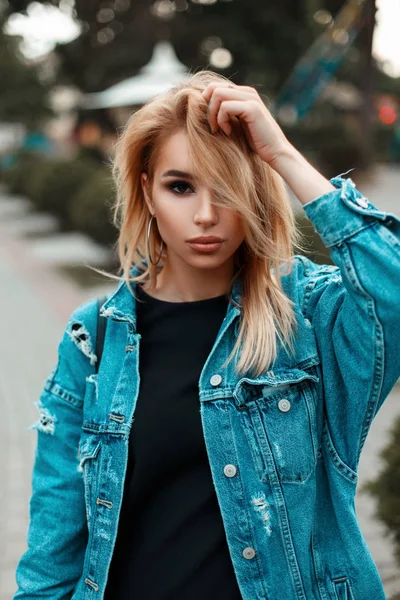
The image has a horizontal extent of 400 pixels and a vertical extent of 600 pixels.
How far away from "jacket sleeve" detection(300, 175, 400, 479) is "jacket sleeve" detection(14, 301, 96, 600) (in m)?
0.57

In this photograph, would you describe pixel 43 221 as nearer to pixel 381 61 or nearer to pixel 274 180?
pixel 274 180

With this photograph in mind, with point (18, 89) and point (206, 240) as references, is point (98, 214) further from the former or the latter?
point (18, 89)

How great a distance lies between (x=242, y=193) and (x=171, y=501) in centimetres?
70

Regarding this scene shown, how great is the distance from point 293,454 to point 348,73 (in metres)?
44.0

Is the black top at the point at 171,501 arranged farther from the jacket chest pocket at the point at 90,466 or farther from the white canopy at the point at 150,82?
the white canopy at the point at 150,82

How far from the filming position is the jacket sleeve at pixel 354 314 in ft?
5.20

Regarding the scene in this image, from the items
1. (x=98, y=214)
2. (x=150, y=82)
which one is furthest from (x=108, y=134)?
(x=98, y=214)

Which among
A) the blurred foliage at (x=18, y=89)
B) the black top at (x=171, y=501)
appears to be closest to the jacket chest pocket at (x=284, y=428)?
the black top at (x=171, y=501)

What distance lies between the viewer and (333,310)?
1.75 meters

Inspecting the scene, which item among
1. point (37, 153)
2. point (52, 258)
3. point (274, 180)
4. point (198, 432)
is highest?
point (37, 153)

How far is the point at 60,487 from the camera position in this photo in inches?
76.4

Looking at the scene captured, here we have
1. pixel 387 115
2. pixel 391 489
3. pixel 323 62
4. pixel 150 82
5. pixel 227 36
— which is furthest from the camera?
pixel 387 115

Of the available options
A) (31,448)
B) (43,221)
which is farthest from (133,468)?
(43,221)

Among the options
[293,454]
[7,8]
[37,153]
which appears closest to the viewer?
[293,454]
